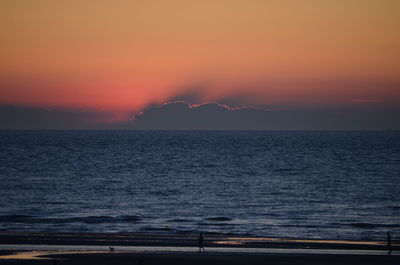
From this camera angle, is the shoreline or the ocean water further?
the ocean water

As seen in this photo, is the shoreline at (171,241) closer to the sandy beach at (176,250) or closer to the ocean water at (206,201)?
the sandy beach at (176,250)

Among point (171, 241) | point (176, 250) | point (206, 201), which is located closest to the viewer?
point (176, 250)

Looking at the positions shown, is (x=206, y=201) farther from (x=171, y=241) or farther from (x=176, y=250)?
(x=176, y=250)

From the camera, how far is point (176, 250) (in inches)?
1283

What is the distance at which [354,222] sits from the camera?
45688 mm

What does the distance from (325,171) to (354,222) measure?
187ft

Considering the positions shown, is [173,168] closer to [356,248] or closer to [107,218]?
[107,218]

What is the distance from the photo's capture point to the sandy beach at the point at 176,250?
29547 mm

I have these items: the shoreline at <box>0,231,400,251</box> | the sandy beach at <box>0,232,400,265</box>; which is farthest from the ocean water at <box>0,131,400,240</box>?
the sandy beach at <box>0,232,400,265</box>

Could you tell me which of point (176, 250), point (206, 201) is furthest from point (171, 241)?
point (206, 201)

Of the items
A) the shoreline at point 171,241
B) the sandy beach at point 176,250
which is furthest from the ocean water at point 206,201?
the sandy beach at point 176,250

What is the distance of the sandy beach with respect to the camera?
29.5 meters

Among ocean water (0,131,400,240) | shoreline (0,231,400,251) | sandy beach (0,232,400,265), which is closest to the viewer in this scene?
sandy beach (0,232,400,265)

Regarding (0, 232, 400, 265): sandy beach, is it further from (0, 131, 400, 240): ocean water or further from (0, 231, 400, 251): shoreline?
(0, 131, 400, 240): ocean water
